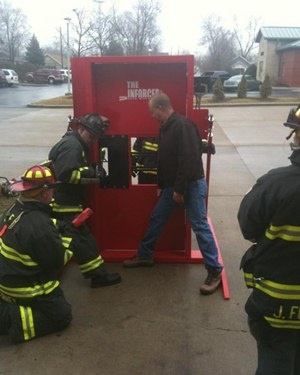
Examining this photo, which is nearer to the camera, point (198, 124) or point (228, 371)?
point (228, 371)

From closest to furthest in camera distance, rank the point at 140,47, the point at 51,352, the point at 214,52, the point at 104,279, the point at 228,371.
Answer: the point at 228,371
the point at 51,352
the point at 104,279
the point at 140,47
the point at 214,52

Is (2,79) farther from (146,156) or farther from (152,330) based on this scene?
(152,330)

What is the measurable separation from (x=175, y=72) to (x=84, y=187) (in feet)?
4.61

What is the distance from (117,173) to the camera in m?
4.23

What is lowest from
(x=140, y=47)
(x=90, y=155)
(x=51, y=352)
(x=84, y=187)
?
(x=51, y=352)

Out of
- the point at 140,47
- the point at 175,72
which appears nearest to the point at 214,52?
the point at 140,47

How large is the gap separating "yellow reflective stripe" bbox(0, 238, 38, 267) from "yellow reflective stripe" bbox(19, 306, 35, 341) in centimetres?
36

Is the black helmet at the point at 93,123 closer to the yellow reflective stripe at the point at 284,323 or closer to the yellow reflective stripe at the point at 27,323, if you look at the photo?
the yellow reflective stripe at the point at 27,323

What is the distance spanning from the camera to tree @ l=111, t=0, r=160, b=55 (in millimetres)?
50000

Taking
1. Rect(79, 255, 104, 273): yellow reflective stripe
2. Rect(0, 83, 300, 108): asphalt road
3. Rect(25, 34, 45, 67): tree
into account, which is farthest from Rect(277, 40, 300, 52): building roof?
Rect(79, 255, 104, 273): yellow reflective stripe

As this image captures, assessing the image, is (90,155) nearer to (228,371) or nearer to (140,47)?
(228,371)

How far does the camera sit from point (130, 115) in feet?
13.2

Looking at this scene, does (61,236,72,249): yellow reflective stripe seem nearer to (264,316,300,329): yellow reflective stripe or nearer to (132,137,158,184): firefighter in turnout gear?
(132,137,158,184): firefighter in turnout gear

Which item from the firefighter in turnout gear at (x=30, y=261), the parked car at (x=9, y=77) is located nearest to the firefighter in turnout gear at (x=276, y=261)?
the firefighter in turnout gear at (x=30, y=261)
